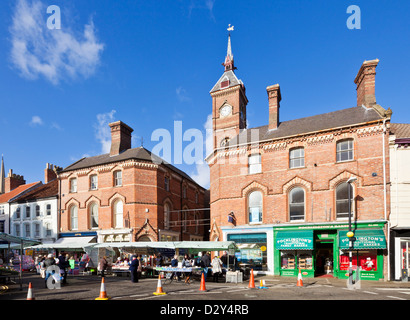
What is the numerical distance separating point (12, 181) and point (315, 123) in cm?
3966

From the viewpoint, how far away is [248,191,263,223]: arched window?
2245 cm

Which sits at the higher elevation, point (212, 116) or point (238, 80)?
point (238, 80)

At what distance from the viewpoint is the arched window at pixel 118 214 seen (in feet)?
91.8

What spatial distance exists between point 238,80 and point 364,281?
2144 cm

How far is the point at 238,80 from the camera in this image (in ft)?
104

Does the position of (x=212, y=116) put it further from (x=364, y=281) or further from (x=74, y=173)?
(x=364, y=281)

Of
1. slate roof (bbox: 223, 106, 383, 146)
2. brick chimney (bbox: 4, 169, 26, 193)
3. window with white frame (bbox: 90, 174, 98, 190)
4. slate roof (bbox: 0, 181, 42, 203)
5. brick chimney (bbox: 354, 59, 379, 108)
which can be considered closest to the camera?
slate roof (bbox: 223, 106, 383, 146)

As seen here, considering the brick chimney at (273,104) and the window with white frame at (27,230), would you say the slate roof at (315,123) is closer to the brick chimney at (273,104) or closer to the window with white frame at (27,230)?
the brick chimney at (273,104)

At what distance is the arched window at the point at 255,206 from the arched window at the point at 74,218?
18207 millimetres

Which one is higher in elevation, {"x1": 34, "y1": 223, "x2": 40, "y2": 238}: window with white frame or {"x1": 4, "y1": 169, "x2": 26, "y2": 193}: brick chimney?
{"x1": 4, "y1": 169, "x2": 26, "y2": 193}: brick chimney

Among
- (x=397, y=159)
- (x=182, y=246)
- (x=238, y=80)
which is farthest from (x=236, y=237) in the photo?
(x=238, y=80)

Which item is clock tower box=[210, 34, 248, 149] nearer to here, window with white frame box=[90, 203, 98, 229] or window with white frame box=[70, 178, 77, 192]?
window with white frame box=[90, 203, 98, 229]

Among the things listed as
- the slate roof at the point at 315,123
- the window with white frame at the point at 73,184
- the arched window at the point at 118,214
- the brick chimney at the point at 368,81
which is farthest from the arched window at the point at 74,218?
the brick chimney at the point at 368,81

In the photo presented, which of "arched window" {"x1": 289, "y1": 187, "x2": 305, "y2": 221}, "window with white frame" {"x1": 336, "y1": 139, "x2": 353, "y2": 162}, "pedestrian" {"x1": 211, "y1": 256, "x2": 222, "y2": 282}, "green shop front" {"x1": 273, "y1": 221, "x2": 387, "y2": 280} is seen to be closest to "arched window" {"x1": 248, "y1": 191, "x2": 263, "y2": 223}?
"green shop front" {"x1": 273, "y1": 221, "x2": 387, "y2": 280}
